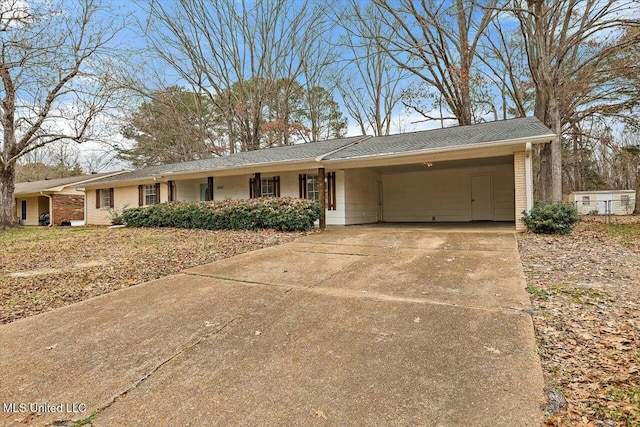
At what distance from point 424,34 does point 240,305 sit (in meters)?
16.4

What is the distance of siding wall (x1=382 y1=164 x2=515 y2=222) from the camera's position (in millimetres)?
12898

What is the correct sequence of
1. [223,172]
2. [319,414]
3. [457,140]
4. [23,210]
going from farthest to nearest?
[23,210] → [223,172] → [457,140] → [319,414]

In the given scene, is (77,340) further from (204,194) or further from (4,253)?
(204,194)

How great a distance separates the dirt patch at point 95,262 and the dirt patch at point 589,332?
4.95 meters

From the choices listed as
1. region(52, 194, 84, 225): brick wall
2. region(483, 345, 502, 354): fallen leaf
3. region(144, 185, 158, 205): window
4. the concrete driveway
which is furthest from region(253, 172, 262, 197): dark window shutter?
region(52, 194, 84, 225): brick wall

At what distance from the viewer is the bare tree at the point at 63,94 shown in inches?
503

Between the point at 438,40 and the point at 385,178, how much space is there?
7.17 meters

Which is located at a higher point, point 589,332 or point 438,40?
point 438,40

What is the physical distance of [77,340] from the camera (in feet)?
9.39

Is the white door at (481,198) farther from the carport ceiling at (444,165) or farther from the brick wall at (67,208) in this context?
the brick wall at (67,208)

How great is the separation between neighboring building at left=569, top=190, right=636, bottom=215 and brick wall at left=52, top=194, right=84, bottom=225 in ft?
98.3

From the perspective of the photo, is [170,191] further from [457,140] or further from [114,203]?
[457,140]

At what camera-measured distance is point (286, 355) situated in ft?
8.21

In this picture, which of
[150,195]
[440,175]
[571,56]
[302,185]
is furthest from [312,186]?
[571,56]
